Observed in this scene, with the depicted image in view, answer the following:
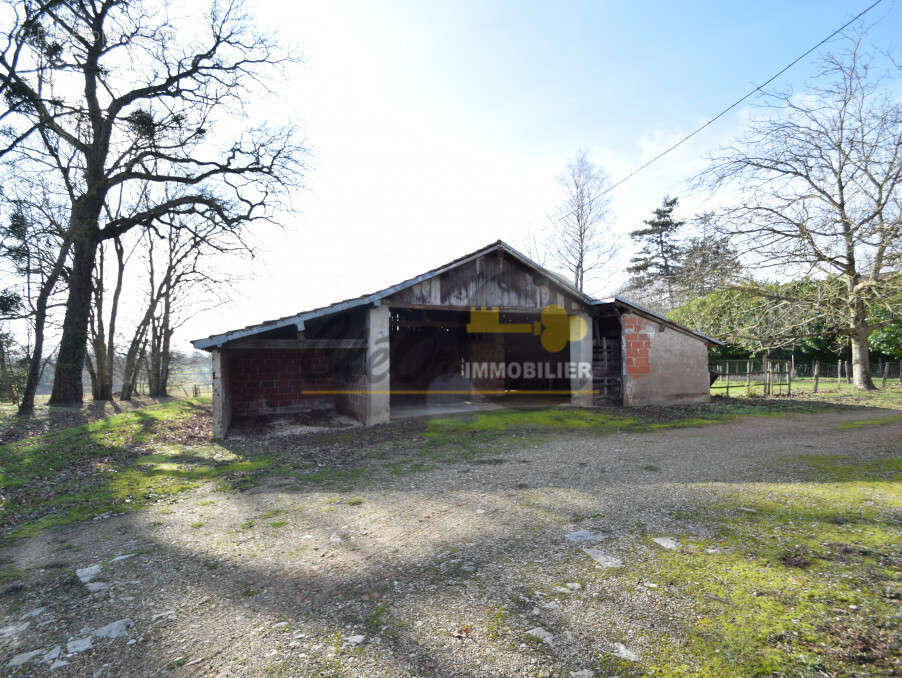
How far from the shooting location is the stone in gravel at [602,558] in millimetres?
3080

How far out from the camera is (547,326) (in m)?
14.1

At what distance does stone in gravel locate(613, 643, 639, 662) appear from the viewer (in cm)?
213

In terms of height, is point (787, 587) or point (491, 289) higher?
point (491, 289)

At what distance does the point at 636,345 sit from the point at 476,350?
5.37 metres

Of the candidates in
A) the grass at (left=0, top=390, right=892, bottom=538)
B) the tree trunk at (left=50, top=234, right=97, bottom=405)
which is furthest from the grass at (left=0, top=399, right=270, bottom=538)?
the tree trunk at (left=50, top=234, right=97, bottom=405)

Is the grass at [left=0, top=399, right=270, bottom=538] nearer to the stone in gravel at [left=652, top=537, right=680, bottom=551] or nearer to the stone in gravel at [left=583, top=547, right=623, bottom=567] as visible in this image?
the stone in gravel at [left=583, top=547, right=623, bottom=567]

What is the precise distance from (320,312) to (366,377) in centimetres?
179

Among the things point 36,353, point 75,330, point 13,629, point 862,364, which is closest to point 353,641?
point 13,629

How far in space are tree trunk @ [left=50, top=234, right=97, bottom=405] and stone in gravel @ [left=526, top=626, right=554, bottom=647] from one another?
1643 centimetres

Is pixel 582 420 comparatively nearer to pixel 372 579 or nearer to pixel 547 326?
pixel 547 326

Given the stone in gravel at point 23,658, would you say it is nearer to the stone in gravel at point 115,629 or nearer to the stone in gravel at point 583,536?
the stone in gravel at point 115,629

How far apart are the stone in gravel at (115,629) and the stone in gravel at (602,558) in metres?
2.97

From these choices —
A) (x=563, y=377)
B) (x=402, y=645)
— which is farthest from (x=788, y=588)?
(x=563, y=377)

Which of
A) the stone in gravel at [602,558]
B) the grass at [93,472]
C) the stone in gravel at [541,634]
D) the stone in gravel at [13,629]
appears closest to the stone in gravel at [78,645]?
the stone in gravel at [13,629]
